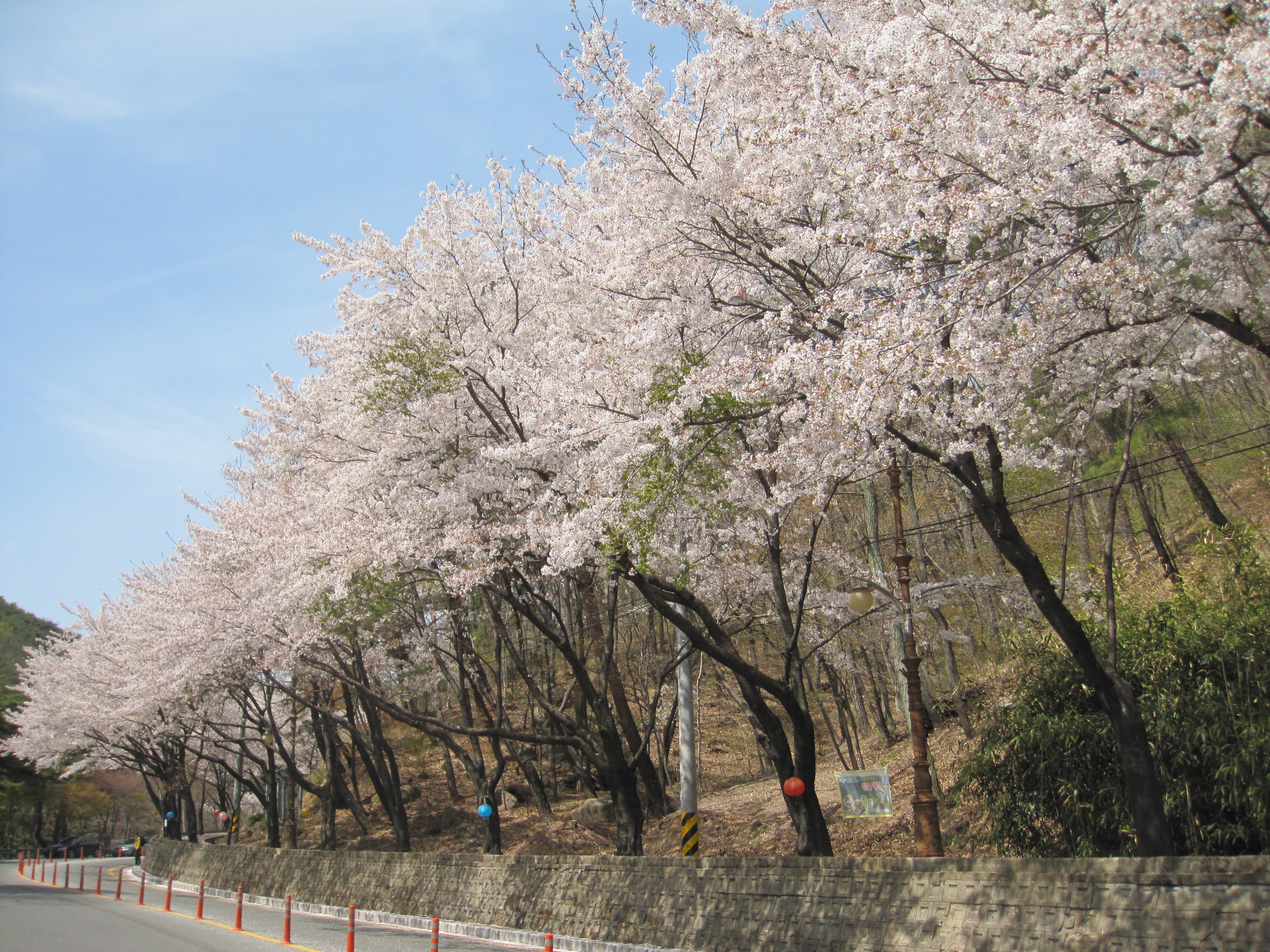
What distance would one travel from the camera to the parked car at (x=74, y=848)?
62.9m

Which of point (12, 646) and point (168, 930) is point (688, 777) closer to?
point (168, 930)

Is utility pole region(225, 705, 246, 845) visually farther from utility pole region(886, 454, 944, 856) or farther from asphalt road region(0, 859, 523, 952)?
utility pole region(886, 454, 944, 856)

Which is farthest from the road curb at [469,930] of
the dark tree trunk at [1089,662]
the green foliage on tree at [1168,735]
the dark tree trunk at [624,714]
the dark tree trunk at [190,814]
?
the dark tree trunk at [190,814]

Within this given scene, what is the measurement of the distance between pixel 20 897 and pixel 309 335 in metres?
19.2

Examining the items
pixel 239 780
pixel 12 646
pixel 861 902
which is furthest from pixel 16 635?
pixel 861 902

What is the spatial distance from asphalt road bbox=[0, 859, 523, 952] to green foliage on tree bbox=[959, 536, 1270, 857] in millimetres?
8059

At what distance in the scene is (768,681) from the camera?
41.0 ft

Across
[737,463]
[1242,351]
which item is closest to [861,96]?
[737,463]

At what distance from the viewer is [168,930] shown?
16109 mm

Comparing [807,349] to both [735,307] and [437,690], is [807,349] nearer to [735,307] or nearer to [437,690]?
[735,307]

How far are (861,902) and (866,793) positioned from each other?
184 inches

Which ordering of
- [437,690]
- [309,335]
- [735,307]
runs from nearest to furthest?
[735,307], [309,335], [437,690]

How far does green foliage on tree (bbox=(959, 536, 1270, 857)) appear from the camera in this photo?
32.1ft

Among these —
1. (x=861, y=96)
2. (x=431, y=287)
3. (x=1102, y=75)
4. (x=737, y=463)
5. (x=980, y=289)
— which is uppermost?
(x=431, y=287)
